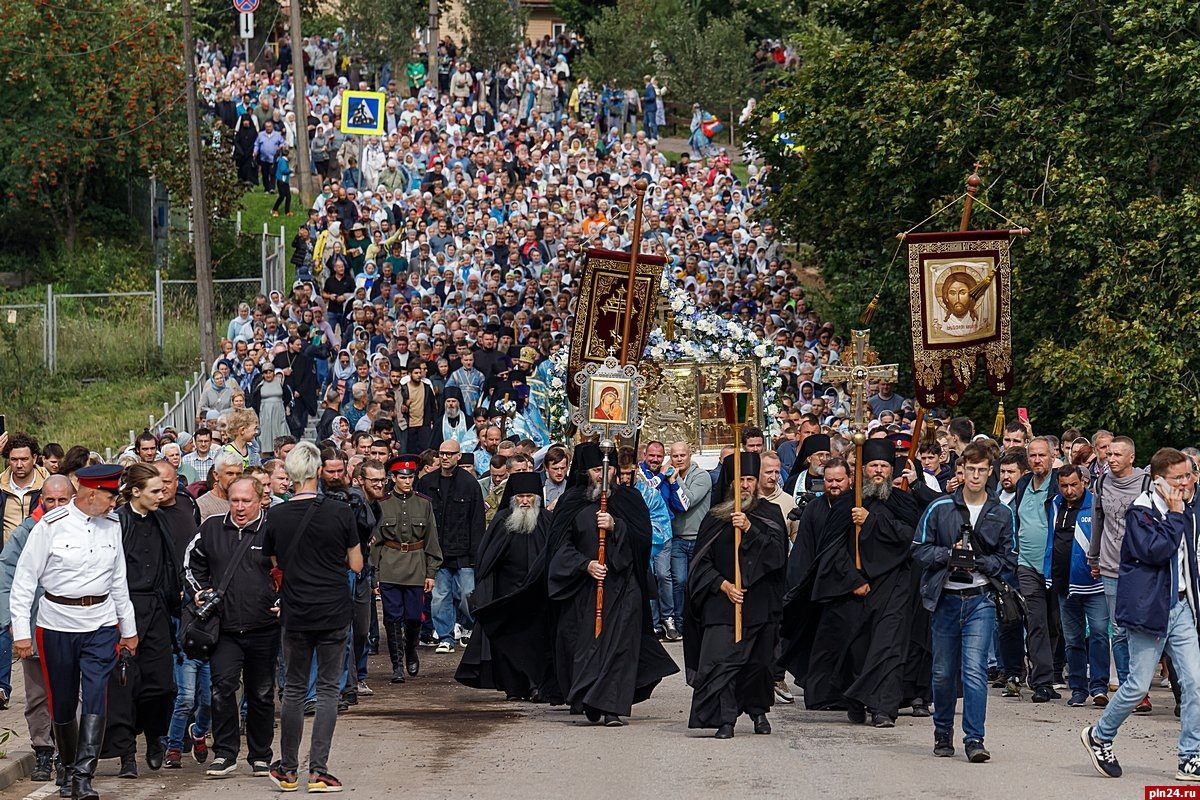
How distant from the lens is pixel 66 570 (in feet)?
35.3

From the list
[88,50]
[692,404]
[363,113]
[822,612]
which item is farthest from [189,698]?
[88,50]

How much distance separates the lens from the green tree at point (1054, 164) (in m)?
24.4

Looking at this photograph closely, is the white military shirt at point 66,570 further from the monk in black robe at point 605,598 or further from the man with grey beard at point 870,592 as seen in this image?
the man with grey beard at point 870,592

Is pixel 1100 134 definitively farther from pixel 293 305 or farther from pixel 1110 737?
pixel 1110 737

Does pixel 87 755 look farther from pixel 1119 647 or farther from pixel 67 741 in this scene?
pixel 1119 647

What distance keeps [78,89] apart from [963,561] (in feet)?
98.1

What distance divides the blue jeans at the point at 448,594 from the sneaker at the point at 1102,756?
766 centimetres

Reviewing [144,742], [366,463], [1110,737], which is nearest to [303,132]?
[366,463]

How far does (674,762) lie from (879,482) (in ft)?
9.97

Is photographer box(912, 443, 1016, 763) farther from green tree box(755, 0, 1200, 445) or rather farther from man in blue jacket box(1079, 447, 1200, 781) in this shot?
green tree box(755, 0, 1200, 445)

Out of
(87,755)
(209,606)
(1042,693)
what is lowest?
(1042,693)

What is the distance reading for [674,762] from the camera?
11.7 metres

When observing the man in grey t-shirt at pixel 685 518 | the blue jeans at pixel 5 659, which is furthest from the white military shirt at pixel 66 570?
the man in grey t-shirt at pixel 685 518

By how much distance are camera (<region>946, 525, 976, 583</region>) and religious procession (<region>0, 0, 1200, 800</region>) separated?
0.02m
